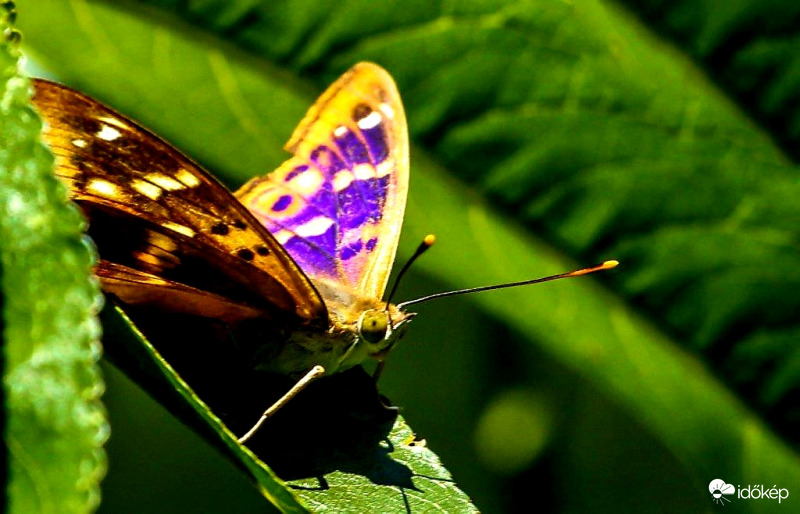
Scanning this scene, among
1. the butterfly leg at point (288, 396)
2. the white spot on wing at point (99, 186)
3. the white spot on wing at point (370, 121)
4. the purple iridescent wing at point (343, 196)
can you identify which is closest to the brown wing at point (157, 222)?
the white spot on wing at point (99, 186)

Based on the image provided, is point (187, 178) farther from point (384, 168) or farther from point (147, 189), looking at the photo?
point (384, 168)

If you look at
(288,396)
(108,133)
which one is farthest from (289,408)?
(108,133)

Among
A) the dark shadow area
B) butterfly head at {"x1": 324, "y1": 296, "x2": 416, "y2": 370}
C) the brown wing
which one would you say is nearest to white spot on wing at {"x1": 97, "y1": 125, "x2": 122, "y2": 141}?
the brown wing

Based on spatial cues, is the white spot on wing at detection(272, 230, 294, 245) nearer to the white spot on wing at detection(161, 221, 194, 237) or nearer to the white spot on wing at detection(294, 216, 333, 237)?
the white spot on wing at detection(294, 216, 333, 237)

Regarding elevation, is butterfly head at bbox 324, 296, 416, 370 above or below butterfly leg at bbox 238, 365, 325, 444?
above

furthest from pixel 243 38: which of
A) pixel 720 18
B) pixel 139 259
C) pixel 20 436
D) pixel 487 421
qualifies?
pixel 487 421

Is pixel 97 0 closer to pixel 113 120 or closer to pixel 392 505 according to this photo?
pixel 113 120

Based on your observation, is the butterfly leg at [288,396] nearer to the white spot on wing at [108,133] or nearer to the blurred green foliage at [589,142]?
the blurred green foliage at [589,142]
